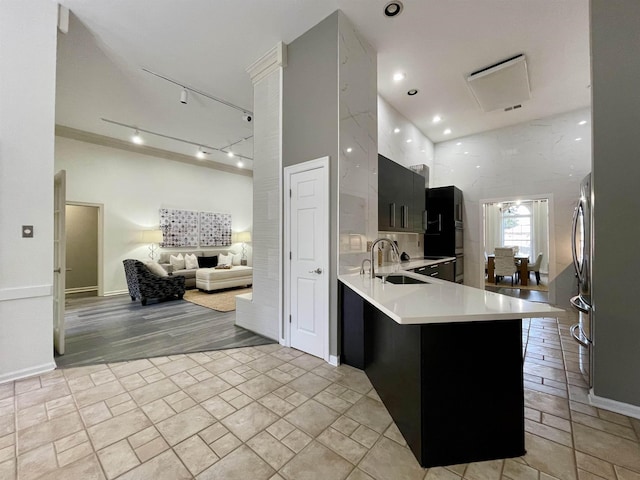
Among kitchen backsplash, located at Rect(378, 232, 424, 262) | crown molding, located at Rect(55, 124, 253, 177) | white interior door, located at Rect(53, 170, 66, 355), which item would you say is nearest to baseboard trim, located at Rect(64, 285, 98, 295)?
crown molding, located at Rect(55, 124, 253, 177)

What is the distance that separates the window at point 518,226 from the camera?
29.7ft

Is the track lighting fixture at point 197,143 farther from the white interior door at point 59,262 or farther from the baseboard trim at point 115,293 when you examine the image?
the baseboard trim at point 115,293

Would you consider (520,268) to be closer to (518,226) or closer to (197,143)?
(518,226)

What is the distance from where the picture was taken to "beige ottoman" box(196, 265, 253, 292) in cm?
Result: 608

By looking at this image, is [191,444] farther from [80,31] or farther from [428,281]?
[80,31]

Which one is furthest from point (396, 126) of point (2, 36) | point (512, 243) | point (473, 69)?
point (512, 243)

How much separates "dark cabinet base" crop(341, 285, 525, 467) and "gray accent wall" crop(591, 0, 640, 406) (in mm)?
1074

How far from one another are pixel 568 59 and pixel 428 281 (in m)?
3.62

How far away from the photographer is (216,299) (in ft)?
18.1

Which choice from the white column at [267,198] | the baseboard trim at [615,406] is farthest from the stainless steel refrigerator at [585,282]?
the white column at [267,198]

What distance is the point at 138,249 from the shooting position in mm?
6520

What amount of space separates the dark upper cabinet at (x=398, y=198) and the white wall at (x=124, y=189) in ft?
19.4

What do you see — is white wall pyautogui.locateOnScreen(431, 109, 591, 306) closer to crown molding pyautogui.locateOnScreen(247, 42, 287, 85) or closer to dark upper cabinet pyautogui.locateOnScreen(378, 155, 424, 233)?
dark upper cabinet pyautogui.locateOnScreen(378, 155, 424, 233)

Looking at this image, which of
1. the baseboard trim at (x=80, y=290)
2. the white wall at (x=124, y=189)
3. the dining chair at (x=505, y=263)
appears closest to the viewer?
the white wall at (x=124, y=189)
